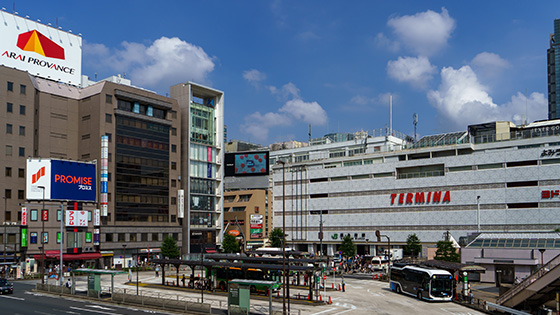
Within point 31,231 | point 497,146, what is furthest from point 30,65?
point 497,146

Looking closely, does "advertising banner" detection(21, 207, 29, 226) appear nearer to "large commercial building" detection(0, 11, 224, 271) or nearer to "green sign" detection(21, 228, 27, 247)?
"large commercial building" detection(0, 11, 224, 271)

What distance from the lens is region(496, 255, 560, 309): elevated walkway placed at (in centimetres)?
3869

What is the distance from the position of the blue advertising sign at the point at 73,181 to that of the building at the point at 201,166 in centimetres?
2302

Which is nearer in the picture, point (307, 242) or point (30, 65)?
point (30, 65)

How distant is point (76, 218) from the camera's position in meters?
88.8

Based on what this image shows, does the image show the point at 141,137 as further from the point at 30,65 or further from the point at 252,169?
A: the point at 252,169

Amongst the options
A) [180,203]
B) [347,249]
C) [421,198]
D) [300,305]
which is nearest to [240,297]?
[300,305]

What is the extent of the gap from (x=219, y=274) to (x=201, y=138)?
210ft

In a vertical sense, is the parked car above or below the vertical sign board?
below

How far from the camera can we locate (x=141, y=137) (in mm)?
102938

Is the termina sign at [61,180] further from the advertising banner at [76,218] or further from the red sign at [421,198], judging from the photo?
the red sign at [421,198]

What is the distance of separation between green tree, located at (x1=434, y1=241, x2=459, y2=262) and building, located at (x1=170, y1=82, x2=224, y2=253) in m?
55.5

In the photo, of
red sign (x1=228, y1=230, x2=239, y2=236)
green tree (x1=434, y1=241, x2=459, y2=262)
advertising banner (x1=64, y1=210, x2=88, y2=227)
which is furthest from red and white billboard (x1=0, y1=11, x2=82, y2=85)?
green tree (x1=434, y1=241, x2=459, y2=262)

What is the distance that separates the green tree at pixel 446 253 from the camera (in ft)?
241
